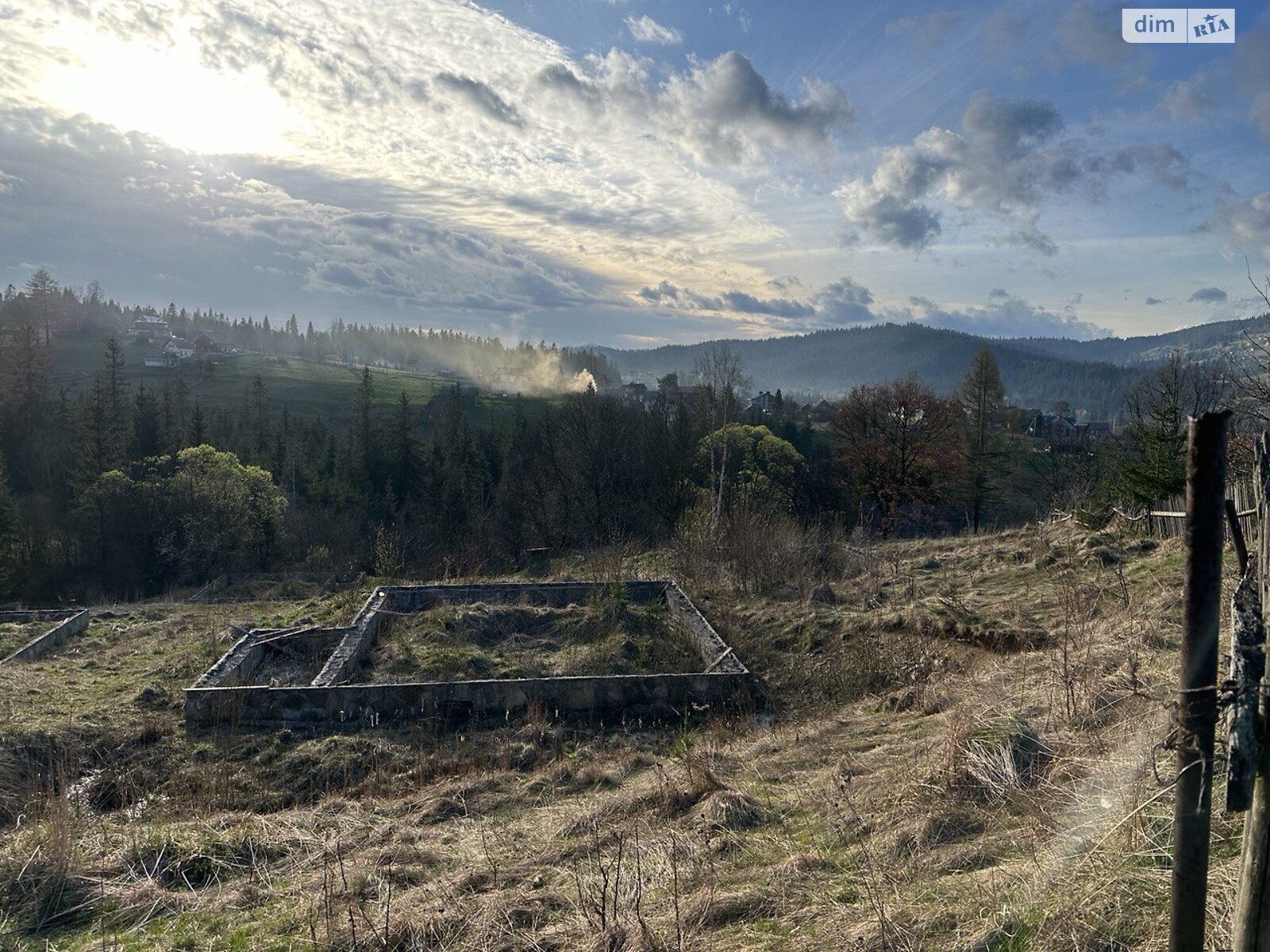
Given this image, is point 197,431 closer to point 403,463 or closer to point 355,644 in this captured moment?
point 403,463

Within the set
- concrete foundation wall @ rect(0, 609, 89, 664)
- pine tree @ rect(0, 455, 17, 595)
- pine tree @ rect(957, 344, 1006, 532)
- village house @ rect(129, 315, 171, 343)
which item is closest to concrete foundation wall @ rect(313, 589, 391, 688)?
concrete foundation wall @ rect(0, 609, 89, 664)

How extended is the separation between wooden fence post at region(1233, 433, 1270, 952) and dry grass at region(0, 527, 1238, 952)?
522mm

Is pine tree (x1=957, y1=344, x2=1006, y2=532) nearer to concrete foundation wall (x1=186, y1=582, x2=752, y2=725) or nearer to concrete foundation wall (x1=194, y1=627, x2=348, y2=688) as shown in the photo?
concrete foundation wall (x1=186, y1=582, x2=752, y2=725)

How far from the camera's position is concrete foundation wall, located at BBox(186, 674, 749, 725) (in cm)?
1021

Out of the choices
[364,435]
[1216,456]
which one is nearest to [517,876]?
[1216,456]

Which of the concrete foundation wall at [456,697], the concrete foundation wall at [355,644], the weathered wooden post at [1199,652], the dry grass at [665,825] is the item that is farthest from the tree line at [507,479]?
the weathered wooden post at [1199,652]

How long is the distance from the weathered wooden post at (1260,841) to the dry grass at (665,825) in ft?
1.72

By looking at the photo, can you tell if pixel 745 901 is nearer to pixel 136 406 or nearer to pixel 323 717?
pixel 323 717

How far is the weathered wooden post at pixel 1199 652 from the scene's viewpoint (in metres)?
2.20

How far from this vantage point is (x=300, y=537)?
115ft

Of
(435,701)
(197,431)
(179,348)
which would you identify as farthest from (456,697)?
(179,348)

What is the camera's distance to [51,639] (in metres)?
14.0

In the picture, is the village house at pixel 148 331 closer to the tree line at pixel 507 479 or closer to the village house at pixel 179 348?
the village house at pixel 179 348

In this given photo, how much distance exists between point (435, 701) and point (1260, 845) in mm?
9390
